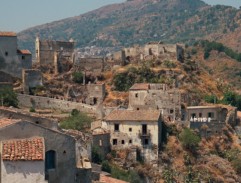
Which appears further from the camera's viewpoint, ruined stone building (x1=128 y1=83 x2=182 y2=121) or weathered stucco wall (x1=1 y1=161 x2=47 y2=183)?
ruined stone building (x1=128 y1=83 x2=182 y2=121)

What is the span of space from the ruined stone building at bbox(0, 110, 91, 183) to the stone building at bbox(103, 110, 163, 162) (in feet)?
102

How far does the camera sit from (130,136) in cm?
5425

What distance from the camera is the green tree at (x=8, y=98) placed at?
54284 millimetres

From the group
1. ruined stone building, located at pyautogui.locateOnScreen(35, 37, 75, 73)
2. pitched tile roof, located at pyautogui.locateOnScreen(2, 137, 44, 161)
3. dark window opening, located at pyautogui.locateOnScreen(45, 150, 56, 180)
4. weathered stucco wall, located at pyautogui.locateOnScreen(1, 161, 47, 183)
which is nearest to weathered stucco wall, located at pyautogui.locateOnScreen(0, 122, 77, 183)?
dark window opening, located at pyautogui.locateOnScreen(45, 150, 56, 180)

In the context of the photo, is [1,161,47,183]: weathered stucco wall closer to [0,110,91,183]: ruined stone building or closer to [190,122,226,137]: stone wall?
[0,110,91,183]: ruined stone building

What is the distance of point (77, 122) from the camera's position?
55375 mm


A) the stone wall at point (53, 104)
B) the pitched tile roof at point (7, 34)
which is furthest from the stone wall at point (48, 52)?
the stone wall at point (53, 104)

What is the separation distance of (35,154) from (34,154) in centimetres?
3

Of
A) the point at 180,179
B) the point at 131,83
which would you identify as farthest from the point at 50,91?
the point at 180,179

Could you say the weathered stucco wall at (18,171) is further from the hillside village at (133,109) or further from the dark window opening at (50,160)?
the hillside village at (133,109)

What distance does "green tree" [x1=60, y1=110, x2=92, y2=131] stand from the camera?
53.9 metres

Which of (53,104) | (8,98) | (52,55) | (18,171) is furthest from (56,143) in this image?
(52,55)

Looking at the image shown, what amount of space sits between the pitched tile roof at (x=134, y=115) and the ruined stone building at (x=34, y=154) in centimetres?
3113

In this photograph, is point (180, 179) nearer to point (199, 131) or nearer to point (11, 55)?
point (199, 131)
